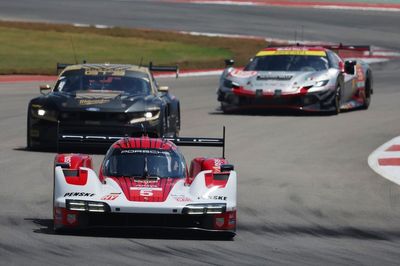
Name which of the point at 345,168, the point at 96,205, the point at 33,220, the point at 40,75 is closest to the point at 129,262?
the point at 96,205

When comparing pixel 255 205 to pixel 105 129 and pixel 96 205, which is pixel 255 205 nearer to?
pixel 96 205

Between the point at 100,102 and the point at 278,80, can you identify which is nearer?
the point at 100,102

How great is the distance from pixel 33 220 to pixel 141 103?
6212mm

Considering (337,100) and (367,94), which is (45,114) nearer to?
(337,100)

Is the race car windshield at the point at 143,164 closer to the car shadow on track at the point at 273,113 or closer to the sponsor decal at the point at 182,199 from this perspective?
the sponsor decal at the point at 182,199

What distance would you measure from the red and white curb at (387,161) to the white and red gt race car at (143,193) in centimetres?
426

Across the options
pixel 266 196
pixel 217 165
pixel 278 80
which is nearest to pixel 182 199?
pixel 217 165

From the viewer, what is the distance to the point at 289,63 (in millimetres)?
25172

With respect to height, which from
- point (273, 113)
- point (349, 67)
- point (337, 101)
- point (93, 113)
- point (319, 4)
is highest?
point (319, 4)

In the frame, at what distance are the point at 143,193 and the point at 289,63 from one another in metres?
13.2

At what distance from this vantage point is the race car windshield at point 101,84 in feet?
64.0

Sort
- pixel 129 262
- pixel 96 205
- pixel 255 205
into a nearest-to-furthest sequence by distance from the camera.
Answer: pixel 129 262 < pixel 96 205 < pixel 255 205

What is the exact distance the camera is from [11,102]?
2591 centimetres

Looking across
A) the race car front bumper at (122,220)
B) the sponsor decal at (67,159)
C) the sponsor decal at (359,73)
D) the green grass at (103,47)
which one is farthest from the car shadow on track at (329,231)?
the green grass at (103,47)
